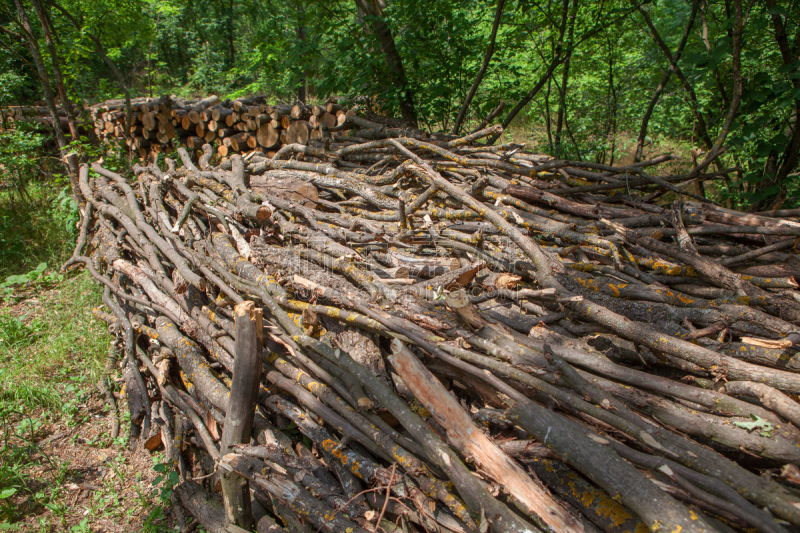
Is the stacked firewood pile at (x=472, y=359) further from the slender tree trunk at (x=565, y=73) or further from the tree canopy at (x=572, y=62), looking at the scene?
the slender tree trunk at (x=565, y=73)

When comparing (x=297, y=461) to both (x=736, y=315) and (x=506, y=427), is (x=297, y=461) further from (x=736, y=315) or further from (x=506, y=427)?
(x=736, y=315)

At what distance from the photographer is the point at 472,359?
2.02m

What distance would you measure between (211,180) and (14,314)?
2566mm

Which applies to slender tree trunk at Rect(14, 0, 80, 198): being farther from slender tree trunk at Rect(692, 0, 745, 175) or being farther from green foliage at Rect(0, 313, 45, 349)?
slender tree trunk at Rect(692, 0, 745, 175)

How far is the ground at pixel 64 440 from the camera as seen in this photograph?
8.53ft

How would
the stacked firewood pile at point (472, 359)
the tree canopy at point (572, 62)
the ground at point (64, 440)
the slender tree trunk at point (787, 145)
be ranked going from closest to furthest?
the stacked firewood pile at point (472, 359)
the ground at point (64, 440)
the slender tree trunk at point (787, 145)
the tree canopy at point (572, 62)

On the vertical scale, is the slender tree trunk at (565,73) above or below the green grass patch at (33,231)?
above

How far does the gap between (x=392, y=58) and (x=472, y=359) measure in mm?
6325

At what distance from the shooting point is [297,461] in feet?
7.19

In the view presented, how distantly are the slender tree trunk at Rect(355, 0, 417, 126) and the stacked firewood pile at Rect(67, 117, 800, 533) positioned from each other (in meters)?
3.47

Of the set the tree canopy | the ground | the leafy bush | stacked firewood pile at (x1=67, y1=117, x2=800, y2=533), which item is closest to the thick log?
stacked firewood pile at (x1=67, y1=117, x2=800, y2=533)

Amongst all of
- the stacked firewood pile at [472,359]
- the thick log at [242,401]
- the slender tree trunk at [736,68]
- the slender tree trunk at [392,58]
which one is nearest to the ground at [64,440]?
the stacked firewood pile at [472,359]

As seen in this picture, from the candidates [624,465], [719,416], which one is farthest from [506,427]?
[719,416]

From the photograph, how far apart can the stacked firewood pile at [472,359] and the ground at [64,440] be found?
0.28 metres
